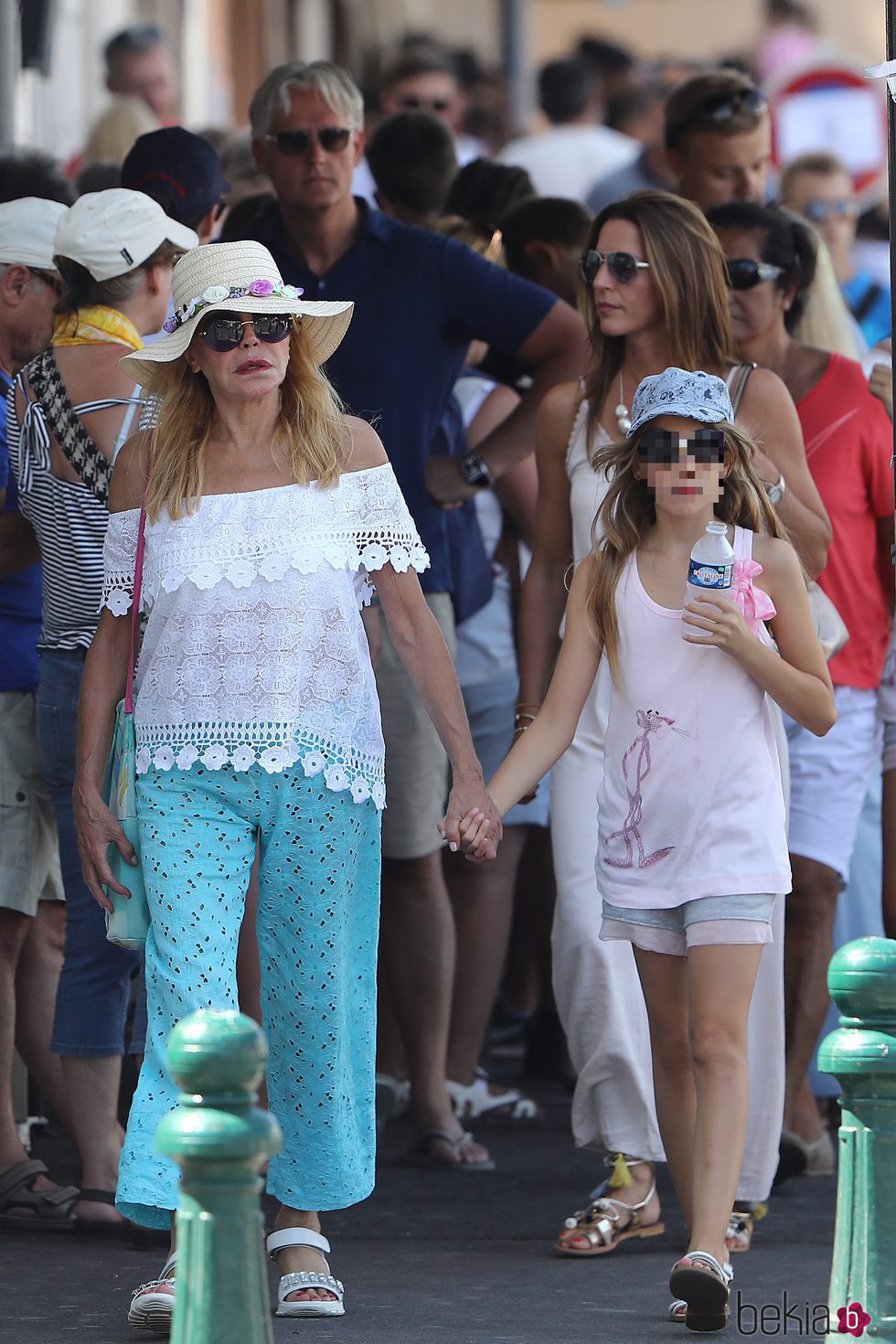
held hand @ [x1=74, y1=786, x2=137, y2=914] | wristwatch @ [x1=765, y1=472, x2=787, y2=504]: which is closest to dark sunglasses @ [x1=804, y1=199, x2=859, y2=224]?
wristwatch @ [x1=765, y1=472, x2=787, y2=504]

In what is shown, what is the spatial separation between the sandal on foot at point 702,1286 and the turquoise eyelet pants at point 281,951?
2.16 ft

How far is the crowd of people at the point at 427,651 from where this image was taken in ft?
15.1

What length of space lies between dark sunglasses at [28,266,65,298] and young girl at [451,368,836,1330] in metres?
1.61

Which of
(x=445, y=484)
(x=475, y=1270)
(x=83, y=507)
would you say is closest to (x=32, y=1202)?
(x=475, y=1270)

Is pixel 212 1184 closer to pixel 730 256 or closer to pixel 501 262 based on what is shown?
pixel 730 256

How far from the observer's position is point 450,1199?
5957 millimetres

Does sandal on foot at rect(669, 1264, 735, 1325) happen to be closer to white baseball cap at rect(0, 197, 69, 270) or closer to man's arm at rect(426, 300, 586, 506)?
man's arm at rect(426, 300, 586, 506)

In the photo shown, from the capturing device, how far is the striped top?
5219 millimetres

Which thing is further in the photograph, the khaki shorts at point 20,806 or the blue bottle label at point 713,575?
the khaki shorts at point 20,806

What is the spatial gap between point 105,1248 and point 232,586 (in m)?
1.71

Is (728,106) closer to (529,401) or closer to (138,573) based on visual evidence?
(529,401)

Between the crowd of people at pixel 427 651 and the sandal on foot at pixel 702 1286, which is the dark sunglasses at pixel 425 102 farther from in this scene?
the sandal on foot at pixel 702 1286

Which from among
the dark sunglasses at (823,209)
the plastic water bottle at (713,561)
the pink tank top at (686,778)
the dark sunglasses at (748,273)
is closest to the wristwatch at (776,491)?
the pink tank top at (686,778)

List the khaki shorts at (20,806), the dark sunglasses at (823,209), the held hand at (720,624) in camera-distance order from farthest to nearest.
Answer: the dark sunglasses at (823,209) < the khaki shorts at (20,806) < the held hand at (720,624)
